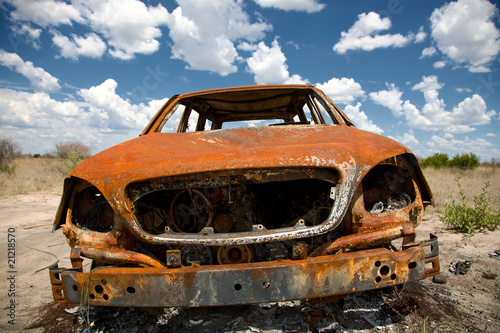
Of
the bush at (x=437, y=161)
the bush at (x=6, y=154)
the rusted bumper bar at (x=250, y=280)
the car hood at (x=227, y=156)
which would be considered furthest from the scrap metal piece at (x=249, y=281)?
the bush at (x=437, y=161)

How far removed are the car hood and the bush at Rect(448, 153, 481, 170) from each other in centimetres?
1751

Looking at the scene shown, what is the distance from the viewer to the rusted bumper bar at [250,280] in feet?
4.62

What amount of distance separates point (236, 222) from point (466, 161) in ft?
61.6

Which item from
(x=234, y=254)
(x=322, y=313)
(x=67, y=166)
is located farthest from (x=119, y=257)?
(x=67, y=166)

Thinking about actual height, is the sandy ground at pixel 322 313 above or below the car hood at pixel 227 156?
below

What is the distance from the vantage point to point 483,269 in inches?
109

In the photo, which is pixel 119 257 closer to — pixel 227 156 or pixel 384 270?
pixel 227 156

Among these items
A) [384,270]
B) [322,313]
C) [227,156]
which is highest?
[227,156]

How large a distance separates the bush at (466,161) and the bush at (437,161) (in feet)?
3.18

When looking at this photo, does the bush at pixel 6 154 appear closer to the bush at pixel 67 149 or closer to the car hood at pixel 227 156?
the bush at pixel 67 149

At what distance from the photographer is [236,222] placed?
201 cm

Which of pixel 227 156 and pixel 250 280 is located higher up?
pixel 227 156

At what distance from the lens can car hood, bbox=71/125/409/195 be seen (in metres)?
1.57

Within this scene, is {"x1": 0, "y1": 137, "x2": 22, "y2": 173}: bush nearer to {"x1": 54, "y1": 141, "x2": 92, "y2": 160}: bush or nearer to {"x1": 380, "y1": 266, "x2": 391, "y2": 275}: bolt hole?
{"x1": 54, "y1": 141, "x2": 92, "y2": 160}: bush
